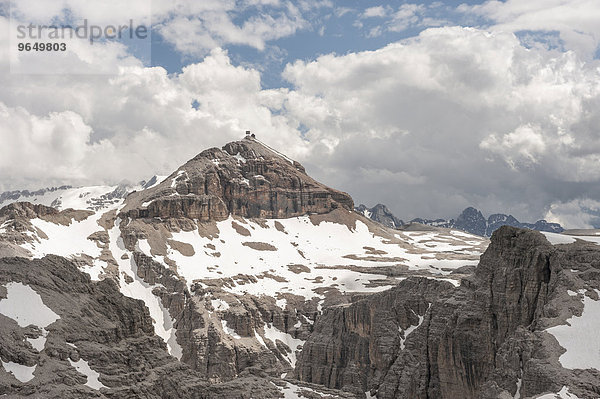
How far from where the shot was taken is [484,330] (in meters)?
86.2

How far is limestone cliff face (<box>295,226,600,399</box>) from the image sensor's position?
6531 centimetres

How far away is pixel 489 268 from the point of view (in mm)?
90375

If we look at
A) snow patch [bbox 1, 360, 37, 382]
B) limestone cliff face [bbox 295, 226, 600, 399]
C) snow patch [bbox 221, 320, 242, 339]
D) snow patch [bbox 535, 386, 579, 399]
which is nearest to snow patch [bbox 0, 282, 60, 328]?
snow patch [bbox 1, 360, 37, 382]

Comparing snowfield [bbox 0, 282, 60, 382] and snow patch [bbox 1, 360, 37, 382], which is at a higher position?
snowfield [bbox 0, 282, 60, 382]

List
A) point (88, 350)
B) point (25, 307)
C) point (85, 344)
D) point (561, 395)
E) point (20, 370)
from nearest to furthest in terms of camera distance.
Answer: point (561, 395), point (20, 370), point (88, 350), point (85, 344), point (25, 307)

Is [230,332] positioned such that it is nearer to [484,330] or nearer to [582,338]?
[484,330]

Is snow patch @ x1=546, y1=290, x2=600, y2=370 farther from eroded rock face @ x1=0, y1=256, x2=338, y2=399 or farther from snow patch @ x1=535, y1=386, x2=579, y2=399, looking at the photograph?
eroded rock face @ x1=0, y1=256, x2=338, y2=399

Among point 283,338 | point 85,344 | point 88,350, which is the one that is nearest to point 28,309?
point 85,344

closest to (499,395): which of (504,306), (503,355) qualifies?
(503,355)

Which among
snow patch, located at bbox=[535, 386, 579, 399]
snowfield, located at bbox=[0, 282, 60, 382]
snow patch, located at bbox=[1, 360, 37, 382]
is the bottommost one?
snow patch, located at bbox=[535, 386, 579, 399]

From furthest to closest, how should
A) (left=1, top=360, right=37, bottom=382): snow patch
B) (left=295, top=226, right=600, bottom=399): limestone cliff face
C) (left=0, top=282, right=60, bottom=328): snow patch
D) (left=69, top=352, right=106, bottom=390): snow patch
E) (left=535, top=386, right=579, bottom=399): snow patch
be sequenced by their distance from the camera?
(left=0, top=282, right=60, bottom=328): snow patch
(left=295, top=226, right=600, bottom=399): limestone cliff face
(left=69, top=352, right=106, bottom=390): snow patch
(left=1, top=360, right=37, bottom=382): snow patch
(left=535, top=386, right=579, bottom=399): snow patch

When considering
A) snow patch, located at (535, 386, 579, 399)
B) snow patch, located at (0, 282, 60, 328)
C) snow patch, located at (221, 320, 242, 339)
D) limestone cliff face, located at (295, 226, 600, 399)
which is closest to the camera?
snow patch, located at (535, 386, 579, 399)

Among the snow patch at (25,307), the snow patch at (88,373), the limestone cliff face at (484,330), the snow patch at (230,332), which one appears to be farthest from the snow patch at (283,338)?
the snow patch at (88,373)

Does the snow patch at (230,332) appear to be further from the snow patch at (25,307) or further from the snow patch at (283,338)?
the snow patch at (25,307)
